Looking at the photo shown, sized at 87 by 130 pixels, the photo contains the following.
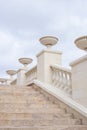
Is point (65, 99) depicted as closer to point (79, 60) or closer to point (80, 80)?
point (80, 80)

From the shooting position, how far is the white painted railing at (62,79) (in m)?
7.00

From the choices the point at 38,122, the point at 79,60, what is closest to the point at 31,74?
the point at 79,60

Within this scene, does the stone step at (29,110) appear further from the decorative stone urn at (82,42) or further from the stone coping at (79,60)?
the decorative stone urn at (82,42)

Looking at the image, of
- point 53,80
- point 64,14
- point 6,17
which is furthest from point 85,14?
point 6,17

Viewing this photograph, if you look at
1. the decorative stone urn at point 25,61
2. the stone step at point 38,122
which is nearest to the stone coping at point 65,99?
the stone step at point 38,122

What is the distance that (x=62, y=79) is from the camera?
24.7ft

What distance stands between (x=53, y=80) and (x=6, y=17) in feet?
20.4

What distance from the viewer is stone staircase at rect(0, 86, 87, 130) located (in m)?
5.04

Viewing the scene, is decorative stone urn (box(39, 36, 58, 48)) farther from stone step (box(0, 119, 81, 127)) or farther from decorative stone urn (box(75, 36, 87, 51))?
stone step (box(0, 119, 81, 127))

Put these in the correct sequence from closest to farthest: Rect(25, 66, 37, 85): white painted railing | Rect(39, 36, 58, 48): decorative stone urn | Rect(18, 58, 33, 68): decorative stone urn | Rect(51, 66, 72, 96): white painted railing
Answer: Rect(51, 66, 72, 96): white painted railing
Rect(39, 36, 58, 48): decorative stone urn
Rect(25, 66, 37, 85): white painted railing
Rect(18, 58, 33, 68): decorative stone urn

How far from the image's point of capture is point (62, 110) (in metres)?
6.29

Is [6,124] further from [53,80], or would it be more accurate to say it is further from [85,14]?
[85,14]

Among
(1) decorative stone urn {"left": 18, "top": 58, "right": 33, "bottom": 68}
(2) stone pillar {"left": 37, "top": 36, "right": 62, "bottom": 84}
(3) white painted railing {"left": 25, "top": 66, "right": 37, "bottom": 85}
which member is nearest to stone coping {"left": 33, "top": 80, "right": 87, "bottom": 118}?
(2) stone pillar {"left": 37, "top": 36, "right": 62, "bottom": 84}

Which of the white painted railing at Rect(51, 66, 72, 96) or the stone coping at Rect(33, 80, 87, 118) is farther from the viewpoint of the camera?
the white painted railing at Rect(51, 66, 72, 96)
